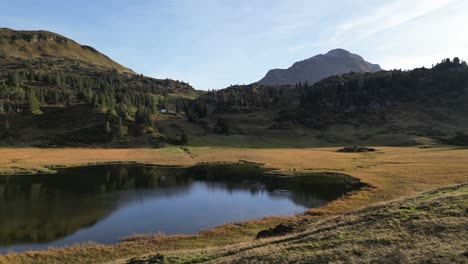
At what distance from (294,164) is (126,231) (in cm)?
6046

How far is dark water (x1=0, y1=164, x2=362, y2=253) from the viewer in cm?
3900

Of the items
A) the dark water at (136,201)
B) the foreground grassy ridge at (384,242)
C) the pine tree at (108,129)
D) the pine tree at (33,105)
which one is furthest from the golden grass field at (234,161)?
the pine tree at (33,105)

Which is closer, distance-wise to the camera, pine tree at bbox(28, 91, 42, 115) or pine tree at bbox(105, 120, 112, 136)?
pine tree at bbox(105, 120, 112, 136)

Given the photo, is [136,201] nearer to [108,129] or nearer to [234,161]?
[234,161]

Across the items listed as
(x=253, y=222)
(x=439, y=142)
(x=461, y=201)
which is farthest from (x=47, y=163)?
(x=439, y=142)

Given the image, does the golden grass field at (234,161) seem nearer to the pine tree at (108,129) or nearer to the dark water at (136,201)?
the dark water at (136,201)

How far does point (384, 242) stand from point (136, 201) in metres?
43.6

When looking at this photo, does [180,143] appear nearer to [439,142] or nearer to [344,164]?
[344,164]

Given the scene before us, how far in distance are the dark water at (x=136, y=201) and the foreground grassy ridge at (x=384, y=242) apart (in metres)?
17.9

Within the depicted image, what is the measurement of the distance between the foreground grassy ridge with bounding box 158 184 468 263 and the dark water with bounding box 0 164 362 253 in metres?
17.9

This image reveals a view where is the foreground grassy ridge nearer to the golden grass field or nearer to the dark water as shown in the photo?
the golden grass field

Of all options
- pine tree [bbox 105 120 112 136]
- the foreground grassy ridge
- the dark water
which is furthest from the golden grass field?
pine tree [bbox 105 120 112 136]

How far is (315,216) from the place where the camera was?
4106cm

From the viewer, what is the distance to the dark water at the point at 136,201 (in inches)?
1535
